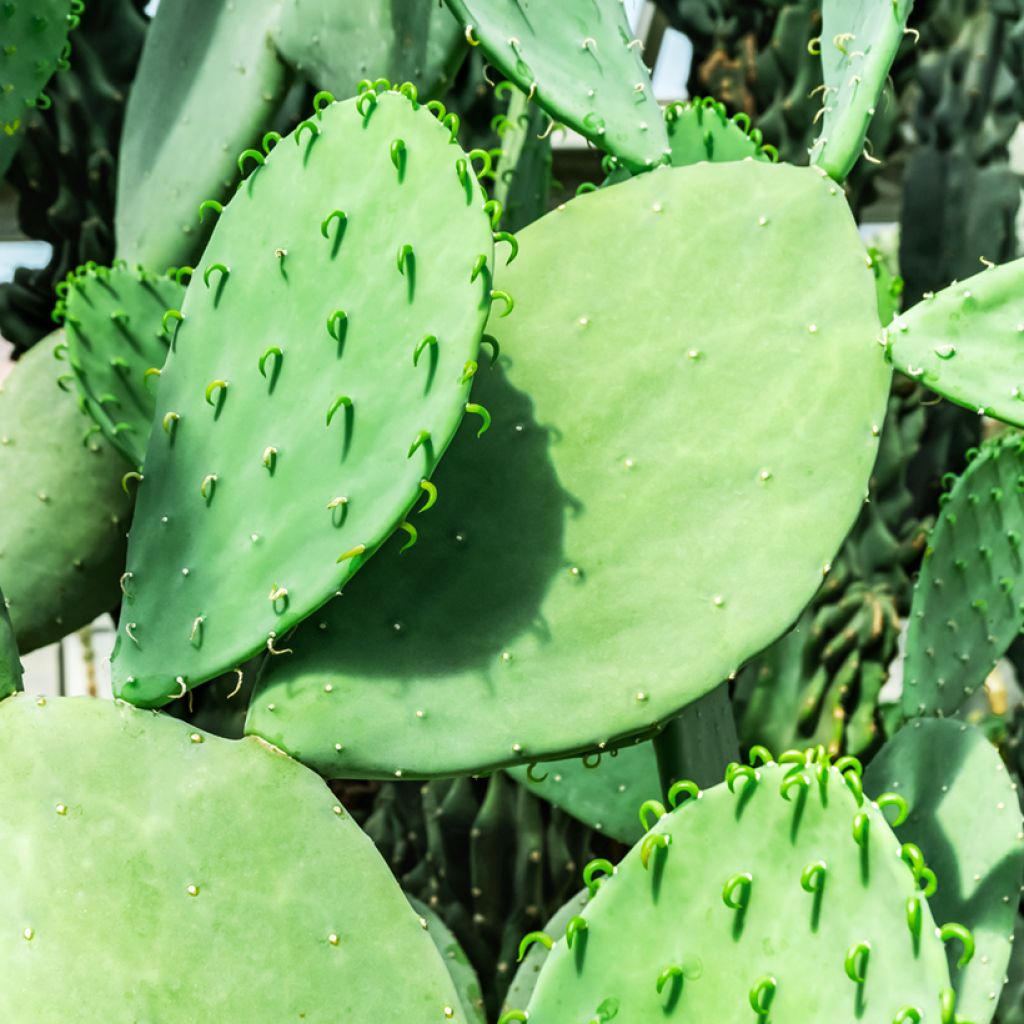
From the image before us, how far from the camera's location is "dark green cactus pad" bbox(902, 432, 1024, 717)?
1318 mm

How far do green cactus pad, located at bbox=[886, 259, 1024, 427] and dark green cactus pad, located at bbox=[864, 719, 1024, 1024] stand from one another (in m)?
0.42

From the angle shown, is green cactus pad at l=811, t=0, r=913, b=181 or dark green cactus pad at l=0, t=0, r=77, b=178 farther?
dark green cactus pad at l=0, t=0, r=77, b=178

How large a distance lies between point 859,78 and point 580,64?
7.4 inches

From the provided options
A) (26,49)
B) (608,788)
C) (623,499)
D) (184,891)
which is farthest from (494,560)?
(26,49)

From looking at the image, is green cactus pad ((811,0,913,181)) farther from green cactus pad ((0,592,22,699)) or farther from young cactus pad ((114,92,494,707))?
green cactus pad ((0,592,22,699))

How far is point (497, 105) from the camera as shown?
1874mm

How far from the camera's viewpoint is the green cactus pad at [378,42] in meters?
1.40

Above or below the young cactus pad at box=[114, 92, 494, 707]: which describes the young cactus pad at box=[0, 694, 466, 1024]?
below

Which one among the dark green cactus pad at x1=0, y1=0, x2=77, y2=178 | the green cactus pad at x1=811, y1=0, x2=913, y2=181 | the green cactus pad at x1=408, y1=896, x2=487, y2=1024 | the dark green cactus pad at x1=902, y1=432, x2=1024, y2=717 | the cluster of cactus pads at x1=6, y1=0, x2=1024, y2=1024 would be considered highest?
the dark green cactus pad at x1=0, y1=0, x2=77, y2=178

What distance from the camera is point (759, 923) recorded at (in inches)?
28.3

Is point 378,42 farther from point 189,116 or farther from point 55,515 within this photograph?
point 55,515

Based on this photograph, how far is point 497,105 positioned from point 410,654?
1208 millimetres

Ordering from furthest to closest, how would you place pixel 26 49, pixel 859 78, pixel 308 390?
pixel 26 49, pixel 859 78, pixel 308 390

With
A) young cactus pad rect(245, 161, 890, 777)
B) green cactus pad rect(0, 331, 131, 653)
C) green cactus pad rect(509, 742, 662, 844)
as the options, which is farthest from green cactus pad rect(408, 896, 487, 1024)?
young cactus pad rect(245, 161, 890, 777)
